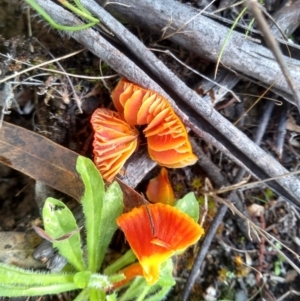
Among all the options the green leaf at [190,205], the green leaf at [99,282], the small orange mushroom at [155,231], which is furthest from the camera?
the green leaf at [190,205]

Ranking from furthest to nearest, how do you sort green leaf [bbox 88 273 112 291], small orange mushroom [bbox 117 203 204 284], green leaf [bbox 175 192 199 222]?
green leaf [bbox 175 192 199 222], green leaf [bbox 88 273 112 291], small orange mushroom [bbox 117 203 204 284]

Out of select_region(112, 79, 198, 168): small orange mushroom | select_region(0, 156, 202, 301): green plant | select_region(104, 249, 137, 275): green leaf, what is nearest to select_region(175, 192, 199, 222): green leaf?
select_region(0, 156, 202, 301): green plant

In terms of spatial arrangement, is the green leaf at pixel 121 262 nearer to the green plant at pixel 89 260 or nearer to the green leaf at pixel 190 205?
the green plant at pixel 89 260

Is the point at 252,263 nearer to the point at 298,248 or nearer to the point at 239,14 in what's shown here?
the point at 298,248

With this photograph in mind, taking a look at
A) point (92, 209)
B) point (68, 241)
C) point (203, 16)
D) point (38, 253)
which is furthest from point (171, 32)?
point (38, 253)

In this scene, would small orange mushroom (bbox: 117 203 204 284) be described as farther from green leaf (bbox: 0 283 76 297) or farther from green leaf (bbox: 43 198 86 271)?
green leaf (bbox: 0 283 76 297)

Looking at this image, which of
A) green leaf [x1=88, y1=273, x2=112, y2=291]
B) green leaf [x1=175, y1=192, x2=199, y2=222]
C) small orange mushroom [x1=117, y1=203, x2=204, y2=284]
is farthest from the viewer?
green leaf [x1=175, y1=192, x2=199, y2=222]

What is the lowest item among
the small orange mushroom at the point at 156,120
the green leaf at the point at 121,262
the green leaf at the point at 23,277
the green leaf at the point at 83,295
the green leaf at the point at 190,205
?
the green leaf at the point at 83,295

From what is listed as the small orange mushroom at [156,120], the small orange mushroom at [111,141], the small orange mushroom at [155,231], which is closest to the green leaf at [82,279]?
the small orange mushroom at [155,231]
